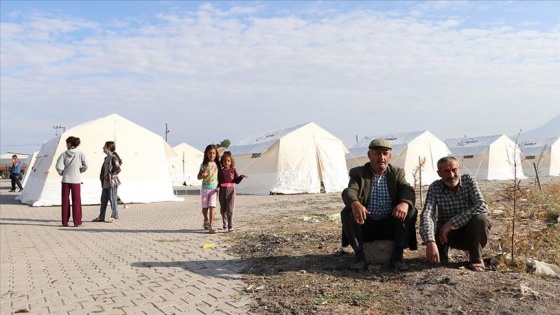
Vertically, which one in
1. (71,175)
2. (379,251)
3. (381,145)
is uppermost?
(381,145)

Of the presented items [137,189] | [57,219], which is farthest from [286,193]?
[57,219]

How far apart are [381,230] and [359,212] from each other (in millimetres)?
576

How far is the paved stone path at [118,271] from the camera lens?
428 cm

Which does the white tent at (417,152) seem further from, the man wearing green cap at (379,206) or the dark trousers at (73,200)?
the man wearing green cap at (379,206)

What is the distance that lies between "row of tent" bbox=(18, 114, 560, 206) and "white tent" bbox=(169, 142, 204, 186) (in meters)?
0.08

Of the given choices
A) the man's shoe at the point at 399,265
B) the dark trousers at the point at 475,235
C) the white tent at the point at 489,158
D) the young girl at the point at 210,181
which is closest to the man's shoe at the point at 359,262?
the man's shoe at the point at 399,265

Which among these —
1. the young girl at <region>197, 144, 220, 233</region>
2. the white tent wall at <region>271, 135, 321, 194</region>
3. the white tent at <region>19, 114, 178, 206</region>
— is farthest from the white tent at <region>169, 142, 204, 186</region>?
the young girl at <region>197, 144, 220, 233</region>

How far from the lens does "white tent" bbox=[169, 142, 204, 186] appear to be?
108 ft

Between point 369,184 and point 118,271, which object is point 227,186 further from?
point 369,184

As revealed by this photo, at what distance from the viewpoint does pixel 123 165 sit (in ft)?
50.6

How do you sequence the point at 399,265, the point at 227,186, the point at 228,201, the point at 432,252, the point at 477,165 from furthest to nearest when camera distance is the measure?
the point at 477,165 < the point at 227,186 < the point at 228,201 < the point at 399,265 < the point at 432,252

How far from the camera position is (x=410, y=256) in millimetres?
5301

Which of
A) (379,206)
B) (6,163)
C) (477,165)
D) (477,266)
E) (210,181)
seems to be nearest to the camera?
(477,266)

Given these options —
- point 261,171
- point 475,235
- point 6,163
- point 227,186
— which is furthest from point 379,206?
point 6,163
